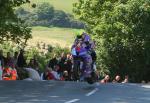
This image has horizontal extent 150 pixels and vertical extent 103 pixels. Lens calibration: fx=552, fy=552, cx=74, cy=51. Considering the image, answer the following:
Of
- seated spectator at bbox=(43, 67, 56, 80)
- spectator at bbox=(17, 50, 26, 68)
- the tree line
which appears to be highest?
the tree line

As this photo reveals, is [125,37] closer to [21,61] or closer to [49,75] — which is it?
[21,61]

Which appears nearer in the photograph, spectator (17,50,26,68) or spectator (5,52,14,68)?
spectator (5,52,14,68)

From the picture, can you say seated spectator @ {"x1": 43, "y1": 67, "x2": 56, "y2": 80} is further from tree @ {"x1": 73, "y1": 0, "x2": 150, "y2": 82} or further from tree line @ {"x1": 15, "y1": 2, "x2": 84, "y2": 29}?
tree line @ {"x1": 15, "y1": 2, "x2": 84, "y2": 29}

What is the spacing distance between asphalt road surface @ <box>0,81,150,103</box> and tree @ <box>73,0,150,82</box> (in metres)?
19.3

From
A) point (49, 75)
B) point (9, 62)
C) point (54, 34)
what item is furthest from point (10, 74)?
point (54, 34)

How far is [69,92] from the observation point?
→ 53.9ft

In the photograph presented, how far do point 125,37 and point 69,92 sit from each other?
75.6 feet

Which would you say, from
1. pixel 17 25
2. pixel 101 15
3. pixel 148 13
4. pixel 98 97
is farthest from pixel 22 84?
pixel 101 15

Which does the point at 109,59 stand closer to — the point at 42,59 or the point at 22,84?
the point at 22,84

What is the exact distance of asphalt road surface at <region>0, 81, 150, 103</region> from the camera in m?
14.4

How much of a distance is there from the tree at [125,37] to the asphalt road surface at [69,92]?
19.3 meters

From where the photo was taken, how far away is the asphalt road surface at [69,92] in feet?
47.2

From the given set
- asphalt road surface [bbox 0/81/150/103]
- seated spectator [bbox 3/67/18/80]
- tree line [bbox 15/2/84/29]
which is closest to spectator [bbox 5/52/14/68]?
seated spectator [bbox 3/67/18/80]

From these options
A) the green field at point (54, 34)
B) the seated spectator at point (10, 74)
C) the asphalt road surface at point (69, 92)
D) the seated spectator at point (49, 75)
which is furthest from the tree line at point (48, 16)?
the asphalt road surface at point (69, 92)
